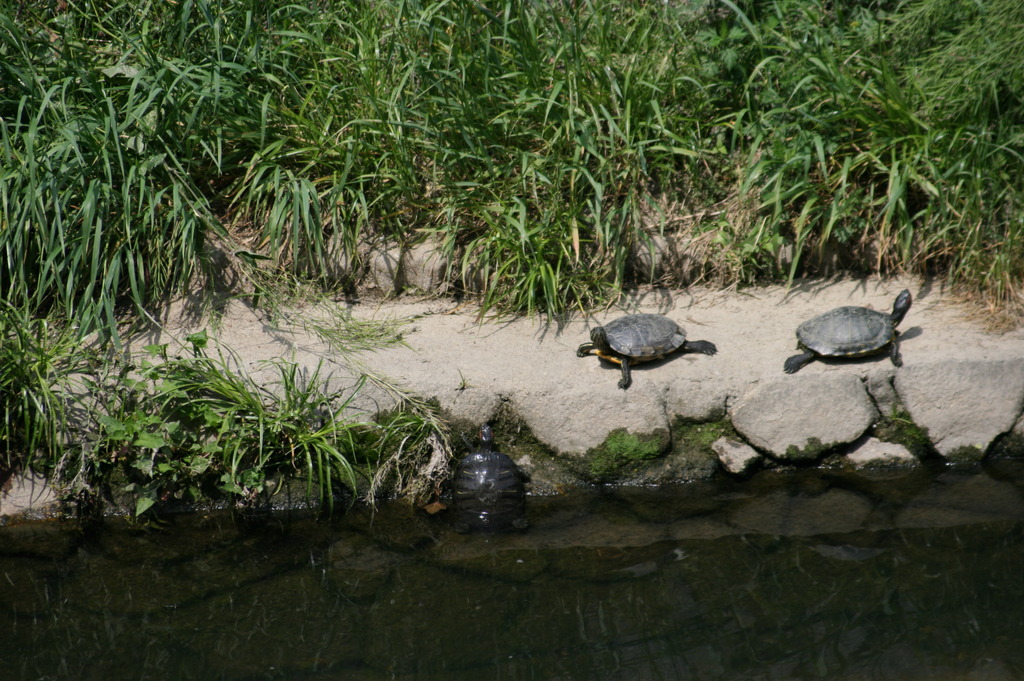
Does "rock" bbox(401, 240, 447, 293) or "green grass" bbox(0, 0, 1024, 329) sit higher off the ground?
"green grass" bbox(0, 0, 1024, 329)

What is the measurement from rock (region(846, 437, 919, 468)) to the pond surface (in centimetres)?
7

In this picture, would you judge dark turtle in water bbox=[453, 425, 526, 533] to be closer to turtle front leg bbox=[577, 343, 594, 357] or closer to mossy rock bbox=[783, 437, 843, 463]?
turtle front leg bbox=[577, 343, 594, 357]

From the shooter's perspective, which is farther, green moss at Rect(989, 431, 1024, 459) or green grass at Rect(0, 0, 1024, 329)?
green grass at Rect(0, 0, 1024, 329)

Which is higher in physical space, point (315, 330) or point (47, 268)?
point (47, 268)

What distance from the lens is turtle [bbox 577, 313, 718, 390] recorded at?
4.21 m

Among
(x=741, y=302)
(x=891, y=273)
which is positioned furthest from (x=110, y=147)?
(x=891, y=273)

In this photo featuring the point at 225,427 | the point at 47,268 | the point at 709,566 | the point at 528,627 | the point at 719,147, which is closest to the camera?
the point at 528,627

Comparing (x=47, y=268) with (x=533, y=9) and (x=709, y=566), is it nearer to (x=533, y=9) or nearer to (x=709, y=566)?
(x=533, y=9)

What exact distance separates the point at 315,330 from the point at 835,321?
2688 millimetres

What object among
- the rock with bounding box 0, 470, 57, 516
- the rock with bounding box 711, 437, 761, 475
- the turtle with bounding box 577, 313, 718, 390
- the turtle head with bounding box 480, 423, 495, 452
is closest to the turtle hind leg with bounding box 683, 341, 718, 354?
the turtle with bounding box 577, 313, 718, 390

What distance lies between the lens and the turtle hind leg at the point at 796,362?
13.7 feet

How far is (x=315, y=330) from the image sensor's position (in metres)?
4.58

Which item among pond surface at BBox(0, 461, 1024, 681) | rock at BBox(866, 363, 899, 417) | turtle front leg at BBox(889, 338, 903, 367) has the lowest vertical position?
pond surface at BBox(0, 461, 1024, 681)

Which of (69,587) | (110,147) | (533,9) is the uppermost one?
(533,9)
